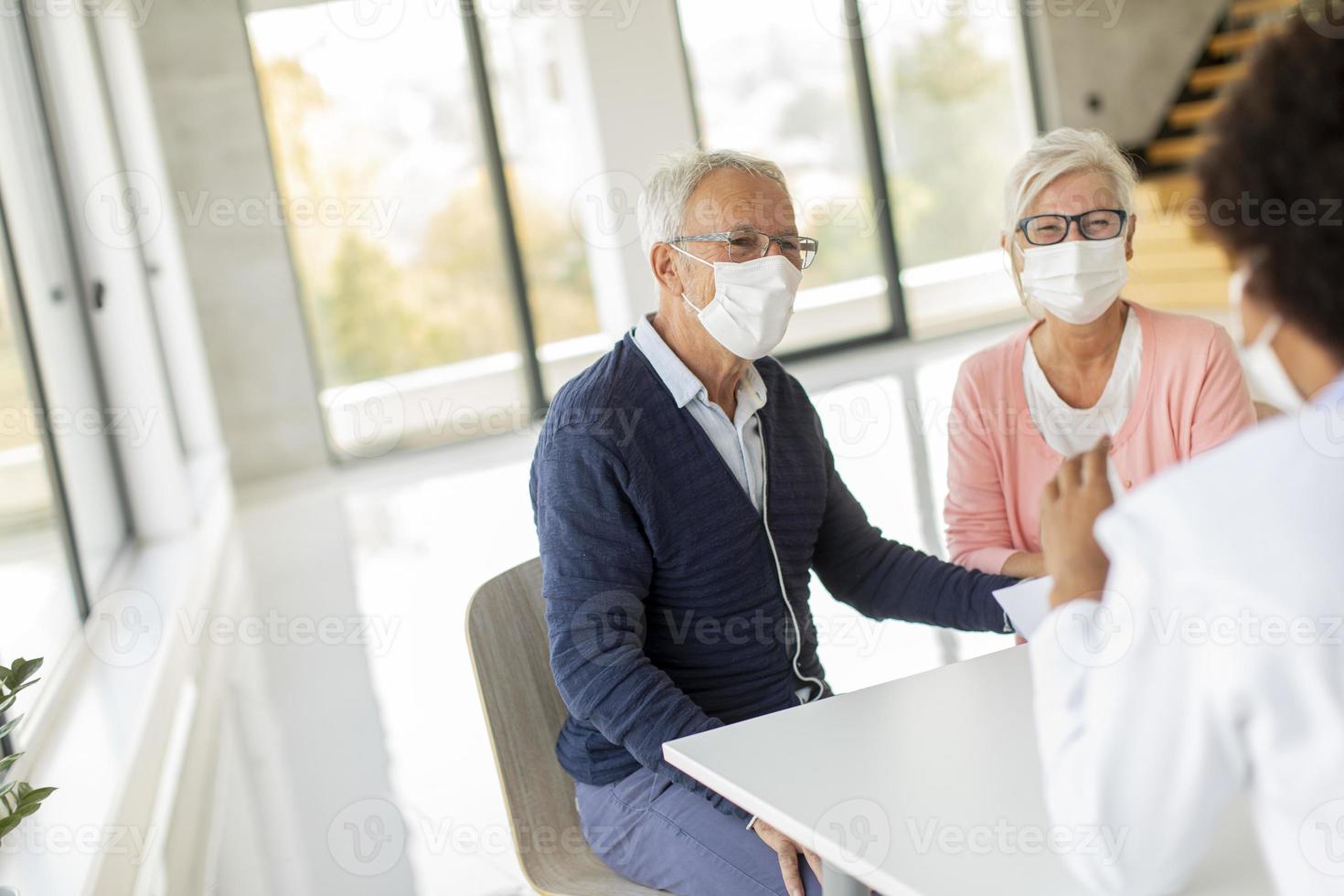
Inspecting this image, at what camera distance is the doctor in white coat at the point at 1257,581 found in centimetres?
79

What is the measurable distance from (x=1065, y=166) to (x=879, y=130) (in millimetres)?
6587

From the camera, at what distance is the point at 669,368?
1785mm

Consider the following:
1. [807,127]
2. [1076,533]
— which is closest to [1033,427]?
[1076,533]

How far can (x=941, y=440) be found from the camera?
5.81 metres

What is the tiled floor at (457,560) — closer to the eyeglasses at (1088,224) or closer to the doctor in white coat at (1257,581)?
the eyeglasses at (1088,224)

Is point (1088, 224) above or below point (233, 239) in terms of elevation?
below

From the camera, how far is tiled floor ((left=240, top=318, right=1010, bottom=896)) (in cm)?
303

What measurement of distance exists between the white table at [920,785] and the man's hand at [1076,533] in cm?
19

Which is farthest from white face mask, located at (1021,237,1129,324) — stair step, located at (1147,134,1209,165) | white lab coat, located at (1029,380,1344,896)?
stair step, located at (1147,134,1209,165)

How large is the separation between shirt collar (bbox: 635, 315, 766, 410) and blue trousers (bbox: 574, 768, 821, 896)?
51 centimetres

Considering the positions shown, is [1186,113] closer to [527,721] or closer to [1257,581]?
[527,721]

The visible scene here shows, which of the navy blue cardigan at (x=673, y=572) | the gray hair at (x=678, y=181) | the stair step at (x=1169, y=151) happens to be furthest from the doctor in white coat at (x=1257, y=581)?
the stair step at (x=1169, y=151)

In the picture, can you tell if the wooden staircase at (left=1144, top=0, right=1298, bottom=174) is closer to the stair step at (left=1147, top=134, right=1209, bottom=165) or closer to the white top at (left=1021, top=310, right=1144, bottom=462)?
the stair step at (left=1147, top=134, right=1209, bottom=165)

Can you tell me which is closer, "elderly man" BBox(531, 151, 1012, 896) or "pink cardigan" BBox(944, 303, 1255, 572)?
"elderly man" BBox(531, 151, 1012, 896)
